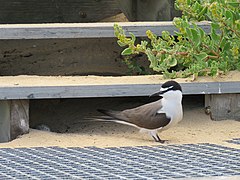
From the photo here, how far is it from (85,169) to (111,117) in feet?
7.07

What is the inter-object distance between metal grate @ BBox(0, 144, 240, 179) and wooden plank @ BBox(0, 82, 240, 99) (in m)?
1.10

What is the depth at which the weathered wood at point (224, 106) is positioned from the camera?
19.8 feet

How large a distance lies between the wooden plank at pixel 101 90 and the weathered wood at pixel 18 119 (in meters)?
0.14

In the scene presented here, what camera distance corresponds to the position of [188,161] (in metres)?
3.95

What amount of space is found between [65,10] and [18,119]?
3431mm

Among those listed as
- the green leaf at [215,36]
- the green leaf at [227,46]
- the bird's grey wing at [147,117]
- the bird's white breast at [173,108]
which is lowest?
the bird's grey wing at [147,117]

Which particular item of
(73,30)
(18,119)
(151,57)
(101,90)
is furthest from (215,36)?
(18,119)

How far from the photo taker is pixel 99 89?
18.9 feet

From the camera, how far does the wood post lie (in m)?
5.72

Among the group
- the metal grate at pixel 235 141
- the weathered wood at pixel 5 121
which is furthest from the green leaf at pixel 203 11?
the weathered wood at pixel 5 121

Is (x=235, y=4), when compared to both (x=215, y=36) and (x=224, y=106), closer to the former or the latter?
(x=215, y=36)

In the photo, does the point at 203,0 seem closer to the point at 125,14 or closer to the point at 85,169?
the point at 125,14

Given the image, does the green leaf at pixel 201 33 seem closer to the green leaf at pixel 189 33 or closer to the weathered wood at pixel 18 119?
the green leaf at pixel 189 33

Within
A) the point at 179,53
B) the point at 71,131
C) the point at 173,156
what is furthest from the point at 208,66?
the point at 173,156
